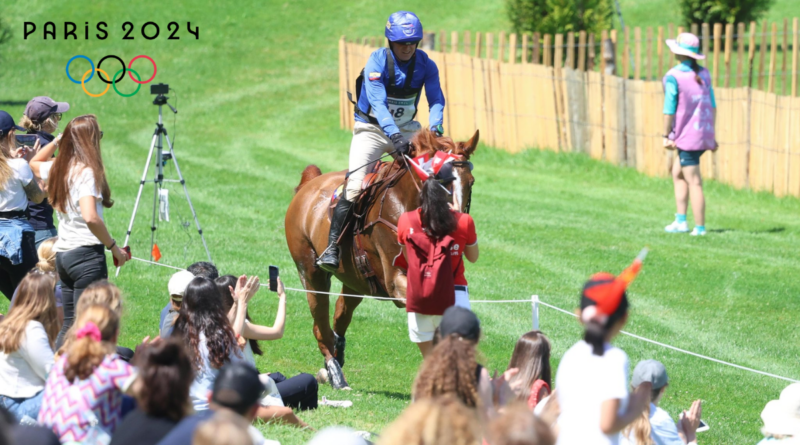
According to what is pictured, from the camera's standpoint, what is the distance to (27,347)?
5707mm

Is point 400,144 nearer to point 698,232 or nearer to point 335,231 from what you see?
point 335,231

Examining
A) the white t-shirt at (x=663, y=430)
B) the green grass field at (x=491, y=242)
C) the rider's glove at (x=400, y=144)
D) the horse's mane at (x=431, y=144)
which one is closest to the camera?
the white t-shirt at (x=663, y=430)

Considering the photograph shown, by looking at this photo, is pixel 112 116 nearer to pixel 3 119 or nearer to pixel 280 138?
pixel 280 138

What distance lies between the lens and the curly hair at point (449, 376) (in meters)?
4.70

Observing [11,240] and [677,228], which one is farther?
[677,228]

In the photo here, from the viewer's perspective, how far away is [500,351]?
10.1 metres

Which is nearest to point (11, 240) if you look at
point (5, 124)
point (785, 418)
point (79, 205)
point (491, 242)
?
point (5, 124)

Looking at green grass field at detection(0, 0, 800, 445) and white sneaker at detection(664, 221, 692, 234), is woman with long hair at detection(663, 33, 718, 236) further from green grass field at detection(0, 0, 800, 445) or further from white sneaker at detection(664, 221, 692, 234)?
green grass field at detection(0, 0, 800, 445)

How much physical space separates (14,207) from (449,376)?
5.18 meters

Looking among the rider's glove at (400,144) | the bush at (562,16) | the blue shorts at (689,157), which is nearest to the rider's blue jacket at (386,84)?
the rider's glove at (400,144)

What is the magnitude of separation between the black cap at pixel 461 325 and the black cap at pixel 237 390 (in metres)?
1.15

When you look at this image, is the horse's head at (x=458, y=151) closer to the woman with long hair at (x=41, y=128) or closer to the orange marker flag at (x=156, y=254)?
the woman with long hair at (x=41, y=128)

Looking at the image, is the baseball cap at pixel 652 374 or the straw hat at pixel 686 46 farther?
the straw hat at pixel 686 46

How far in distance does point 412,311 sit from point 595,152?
1477cm
